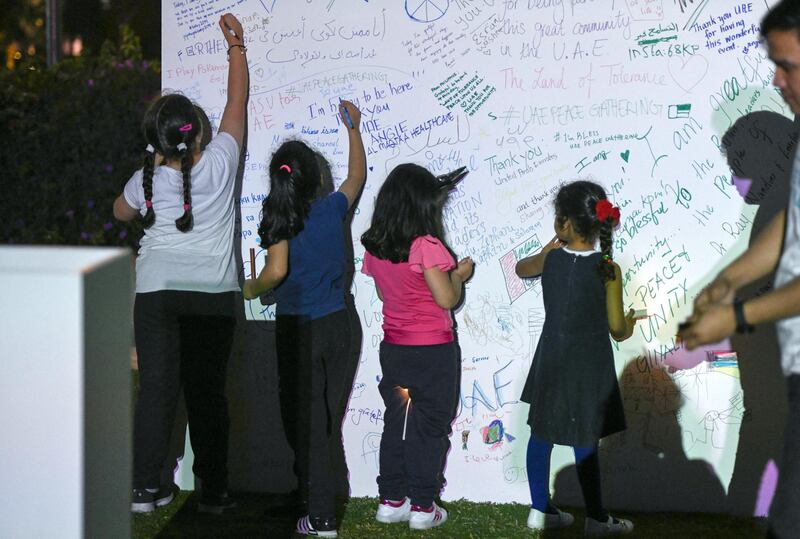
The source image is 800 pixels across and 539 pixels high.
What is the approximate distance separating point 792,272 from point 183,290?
271 centimetres

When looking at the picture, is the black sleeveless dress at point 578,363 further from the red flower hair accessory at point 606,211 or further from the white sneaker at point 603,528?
the white sneaker at point 603,528

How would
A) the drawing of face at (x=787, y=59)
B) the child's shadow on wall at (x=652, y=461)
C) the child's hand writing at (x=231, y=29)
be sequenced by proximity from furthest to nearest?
the child's hand writing at (x=231, y=29), the child's shadow on wall at (x=652, y=461), the drawing of face at (x=787, y=59)

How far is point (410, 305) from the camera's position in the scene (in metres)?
4.39

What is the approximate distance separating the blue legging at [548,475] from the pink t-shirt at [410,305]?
62 cm

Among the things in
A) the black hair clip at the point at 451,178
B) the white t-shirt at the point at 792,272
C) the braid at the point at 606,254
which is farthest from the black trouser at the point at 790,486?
the black hair clip at the point at 451,178

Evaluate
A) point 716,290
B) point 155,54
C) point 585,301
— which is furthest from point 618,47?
point 155,54

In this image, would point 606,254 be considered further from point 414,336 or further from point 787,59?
point 787,59

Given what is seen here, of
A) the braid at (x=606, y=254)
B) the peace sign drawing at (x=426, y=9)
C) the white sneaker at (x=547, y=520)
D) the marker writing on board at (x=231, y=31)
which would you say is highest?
the peace sign drawing at (x=426, y=9)

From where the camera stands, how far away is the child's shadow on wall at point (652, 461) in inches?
179

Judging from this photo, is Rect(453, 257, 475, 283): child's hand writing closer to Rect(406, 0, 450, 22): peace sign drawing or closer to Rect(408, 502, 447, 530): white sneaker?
Rect(408, 502, 447, 530): white sneaker

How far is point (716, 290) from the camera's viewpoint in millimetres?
2721

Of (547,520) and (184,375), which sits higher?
(184,375)

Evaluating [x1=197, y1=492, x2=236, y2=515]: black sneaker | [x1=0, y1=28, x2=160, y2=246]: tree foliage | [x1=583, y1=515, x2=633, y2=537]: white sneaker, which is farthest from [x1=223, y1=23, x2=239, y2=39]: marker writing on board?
[x1=0, y1=28, x2=160, y2=246]: tree foliage

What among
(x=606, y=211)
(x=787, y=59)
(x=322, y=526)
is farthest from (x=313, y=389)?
(x=787, y=59)
